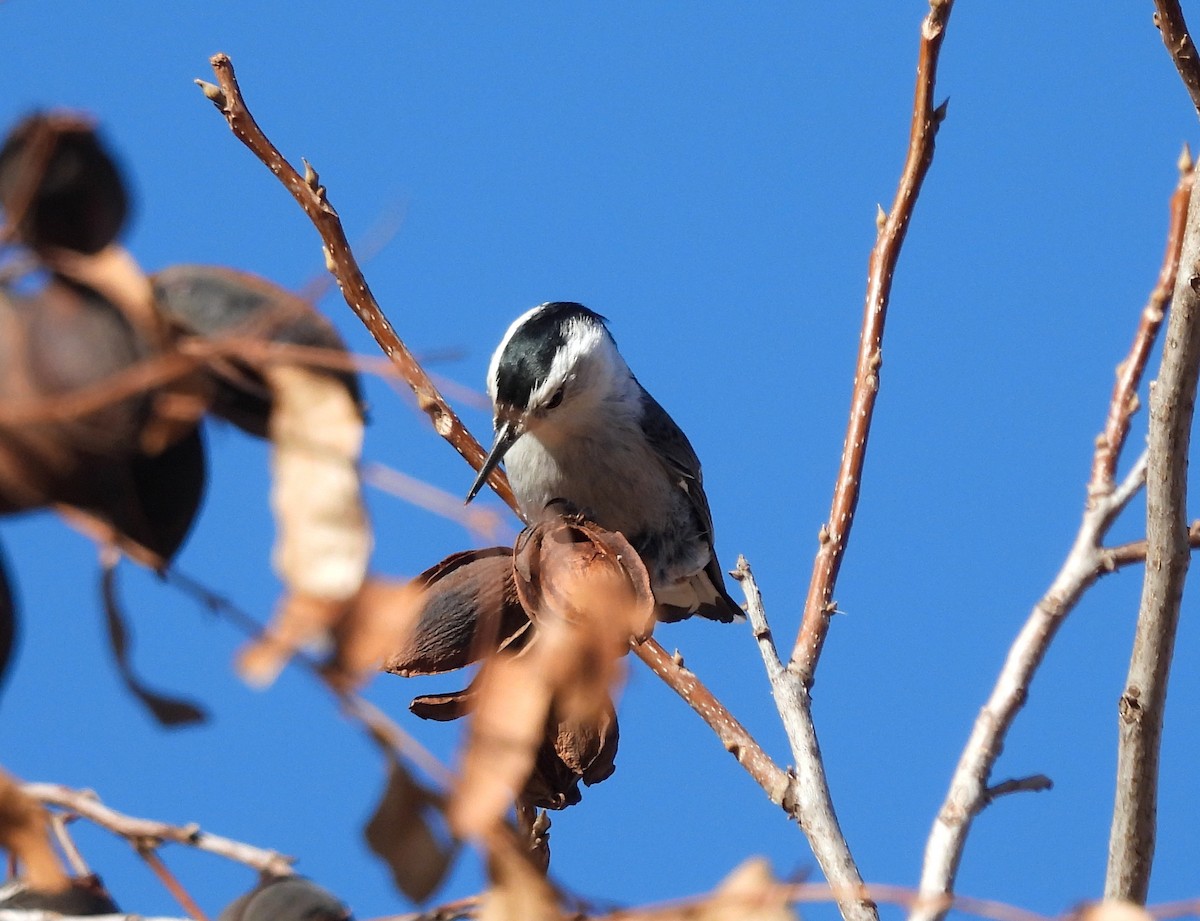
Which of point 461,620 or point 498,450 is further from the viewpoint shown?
point 498,450

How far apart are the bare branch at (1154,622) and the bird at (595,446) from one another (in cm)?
206

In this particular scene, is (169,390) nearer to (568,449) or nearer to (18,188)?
(18,188)

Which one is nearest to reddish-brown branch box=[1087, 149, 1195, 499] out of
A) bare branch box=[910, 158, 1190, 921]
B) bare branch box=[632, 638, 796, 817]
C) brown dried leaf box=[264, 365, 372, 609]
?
bare branch box=[910, 158, 1190, 921]

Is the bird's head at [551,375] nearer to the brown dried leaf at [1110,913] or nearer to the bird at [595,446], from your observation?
the bird at [595,446]

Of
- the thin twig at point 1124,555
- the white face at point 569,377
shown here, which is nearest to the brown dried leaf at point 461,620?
the thin twig at point 1124,555

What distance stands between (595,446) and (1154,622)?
240 cm

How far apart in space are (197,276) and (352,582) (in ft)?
0.99

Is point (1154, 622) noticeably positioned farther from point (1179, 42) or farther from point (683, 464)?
point (683, 464)

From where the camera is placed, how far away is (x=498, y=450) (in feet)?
12.1

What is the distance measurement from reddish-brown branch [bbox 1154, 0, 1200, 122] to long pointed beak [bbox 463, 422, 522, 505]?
67.0 inches

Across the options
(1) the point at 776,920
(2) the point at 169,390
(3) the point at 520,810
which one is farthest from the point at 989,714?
(2) the point at 169,390

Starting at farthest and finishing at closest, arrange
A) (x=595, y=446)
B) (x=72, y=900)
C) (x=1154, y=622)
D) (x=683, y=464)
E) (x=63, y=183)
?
(x=683, y=464) < (x=595, y=446) < (x=1154, y=622) < (x=72, y=900) < (x=63, y=183)

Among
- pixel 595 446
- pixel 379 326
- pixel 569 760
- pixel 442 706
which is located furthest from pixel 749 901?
pixel 595 446

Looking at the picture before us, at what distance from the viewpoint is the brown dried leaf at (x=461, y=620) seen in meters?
1.95
